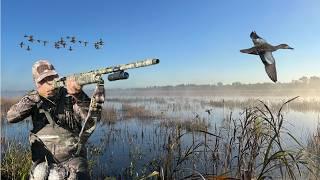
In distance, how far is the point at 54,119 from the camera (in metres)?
4.07

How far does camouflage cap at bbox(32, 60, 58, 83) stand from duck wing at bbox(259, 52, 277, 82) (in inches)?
94.3

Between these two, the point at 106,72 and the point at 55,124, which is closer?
the point at 106,72

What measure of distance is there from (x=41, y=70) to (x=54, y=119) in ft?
1.67

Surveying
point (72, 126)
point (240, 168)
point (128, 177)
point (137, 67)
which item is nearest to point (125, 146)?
point (128, 177)

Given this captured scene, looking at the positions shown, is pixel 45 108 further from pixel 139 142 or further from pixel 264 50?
pixel 139 142

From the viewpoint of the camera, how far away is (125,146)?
38.4 ft

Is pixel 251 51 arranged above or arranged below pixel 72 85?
above

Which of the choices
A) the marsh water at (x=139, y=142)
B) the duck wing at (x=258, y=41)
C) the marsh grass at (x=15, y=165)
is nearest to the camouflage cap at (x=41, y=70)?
the marsh water at (x=139, y=142)

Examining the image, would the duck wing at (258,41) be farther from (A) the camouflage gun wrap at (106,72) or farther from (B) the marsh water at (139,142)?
(A) the camouflage gun wrap at (106,72)

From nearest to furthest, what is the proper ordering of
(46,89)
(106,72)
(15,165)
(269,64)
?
(106,72) → (46,89) → (269,64) → (15,165)

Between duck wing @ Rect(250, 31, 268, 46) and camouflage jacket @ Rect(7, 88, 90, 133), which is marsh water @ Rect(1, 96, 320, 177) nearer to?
duck wing @ Rect(250, 31, 268, 46)

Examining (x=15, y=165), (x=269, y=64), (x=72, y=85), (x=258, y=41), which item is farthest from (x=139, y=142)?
(x=72, y=85)

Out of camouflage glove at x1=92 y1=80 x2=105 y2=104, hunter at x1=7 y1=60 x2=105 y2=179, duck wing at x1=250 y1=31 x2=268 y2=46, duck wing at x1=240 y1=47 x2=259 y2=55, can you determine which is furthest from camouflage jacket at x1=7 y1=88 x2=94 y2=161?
duck wing at x1=250 y1=31 x2=268 y2=46

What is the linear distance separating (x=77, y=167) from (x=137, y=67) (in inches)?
49.7
